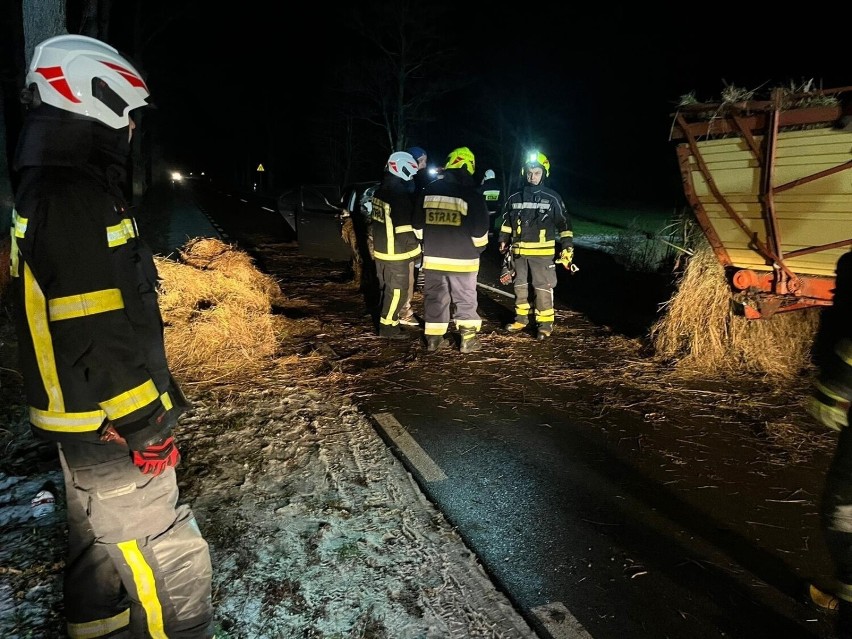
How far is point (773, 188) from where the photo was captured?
428cm

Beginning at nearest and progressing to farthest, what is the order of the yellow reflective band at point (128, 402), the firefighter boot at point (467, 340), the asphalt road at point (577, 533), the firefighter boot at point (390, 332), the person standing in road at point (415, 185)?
the yellow reflective band at point (128, 402)
the asphalt road at point (577, 533)
the firefighter boot at point (467, 340)
the firefighter boot at point (390, 332)
the person standing in road at point (415, 185)

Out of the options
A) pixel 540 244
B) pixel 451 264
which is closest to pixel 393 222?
pixel 451 264

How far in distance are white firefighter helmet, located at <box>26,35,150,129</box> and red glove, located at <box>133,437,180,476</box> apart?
1.18 m

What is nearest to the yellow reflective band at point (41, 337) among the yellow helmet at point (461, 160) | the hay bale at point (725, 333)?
the yellow helmet at point (461, 160)

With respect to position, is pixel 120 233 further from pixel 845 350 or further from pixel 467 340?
pixel 467 340

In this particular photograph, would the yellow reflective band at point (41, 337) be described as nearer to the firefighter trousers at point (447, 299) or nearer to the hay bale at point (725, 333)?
the firefighter trousers at point (447, 299)

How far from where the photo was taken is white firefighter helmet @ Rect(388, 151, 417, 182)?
679 centimetres

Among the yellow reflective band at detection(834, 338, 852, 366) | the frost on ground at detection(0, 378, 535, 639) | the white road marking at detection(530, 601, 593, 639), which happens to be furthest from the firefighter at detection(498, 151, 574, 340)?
the yellow reflective band at detection(834, 338, 852, 366)

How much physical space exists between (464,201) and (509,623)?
175 inches

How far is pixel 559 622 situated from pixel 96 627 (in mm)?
1955

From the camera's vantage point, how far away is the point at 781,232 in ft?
14.6

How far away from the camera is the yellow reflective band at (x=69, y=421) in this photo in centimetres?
202

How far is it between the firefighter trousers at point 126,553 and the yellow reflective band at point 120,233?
Answer: 2.38 feet

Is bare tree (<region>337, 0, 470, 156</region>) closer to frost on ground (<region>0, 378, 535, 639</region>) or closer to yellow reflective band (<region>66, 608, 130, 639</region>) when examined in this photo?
frost on ground (<region>0, 378, 535, 639</region>)
